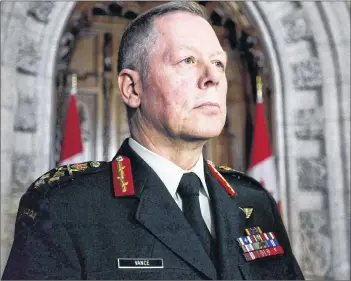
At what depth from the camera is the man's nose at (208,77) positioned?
616 millimetres

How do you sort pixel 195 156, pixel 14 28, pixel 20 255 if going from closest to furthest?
pixel 20 255 < pixel 195 156 < pixel 14 28

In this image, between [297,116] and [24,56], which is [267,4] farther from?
[24,56]

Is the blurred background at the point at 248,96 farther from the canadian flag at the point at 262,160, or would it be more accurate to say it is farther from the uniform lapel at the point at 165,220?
the uniform lapel at the point at 165,220

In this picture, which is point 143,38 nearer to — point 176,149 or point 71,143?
point 176,149

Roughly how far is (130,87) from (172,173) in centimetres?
18

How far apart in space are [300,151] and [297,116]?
220 millimetres

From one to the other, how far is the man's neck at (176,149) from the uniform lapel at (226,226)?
0.29ft

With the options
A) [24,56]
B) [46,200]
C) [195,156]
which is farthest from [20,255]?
[24,56]

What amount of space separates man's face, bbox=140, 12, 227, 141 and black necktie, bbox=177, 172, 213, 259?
0.28 feet

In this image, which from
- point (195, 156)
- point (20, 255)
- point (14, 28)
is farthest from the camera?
point (14, 28)

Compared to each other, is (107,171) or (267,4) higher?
(267,4)

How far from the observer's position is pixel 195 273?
2.00 ft

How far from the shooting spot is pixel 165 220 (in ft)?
2.11

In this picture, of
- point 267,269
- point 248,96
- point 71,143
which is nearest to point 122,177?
point 267,269
